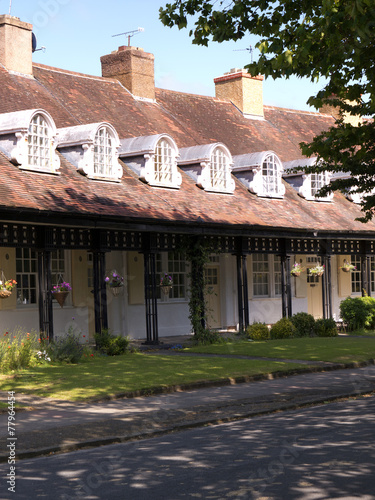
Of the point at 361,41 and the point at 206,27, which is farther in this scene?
the point at 206,27

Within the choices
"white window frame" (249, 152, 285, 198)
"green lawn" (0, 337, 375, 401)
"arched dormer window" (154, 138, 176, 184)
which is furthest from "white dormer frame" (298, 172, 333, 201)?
"green lawn" (0, 337, 375, 401)

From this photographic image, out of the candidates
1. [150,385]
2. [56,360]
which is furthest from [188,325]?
[150,385]

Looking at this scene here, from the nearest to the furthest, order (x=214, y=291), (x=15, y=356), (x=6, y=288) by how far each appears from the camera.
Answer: (x=15, y=356) → (x=6, y=288) → (x=214, y=291)

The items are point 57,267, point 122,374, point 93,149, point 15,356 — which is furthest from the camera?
point 57,267

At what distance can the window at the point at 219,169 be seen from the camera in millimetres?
24312

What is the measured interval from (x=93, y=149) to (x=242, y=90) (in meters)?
13.2

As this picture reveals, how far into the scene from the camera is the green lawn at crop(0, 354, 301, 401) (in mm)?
13109

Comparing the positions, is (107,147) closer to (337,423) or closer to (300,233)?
(300,233)

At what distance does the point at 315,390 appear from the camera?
1320 cm

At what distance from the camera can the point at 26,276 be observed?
2062cm

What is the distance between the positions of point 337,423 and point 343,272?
67.2ft

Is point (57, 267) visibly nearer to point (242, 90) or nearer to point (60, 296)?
point (60, 296)

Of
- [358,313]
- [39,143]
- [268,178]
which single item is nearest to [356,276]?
[358,313]

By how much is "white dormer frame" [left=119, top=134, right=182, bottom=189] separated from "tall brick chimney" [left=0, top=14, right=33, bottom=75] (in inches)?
155
